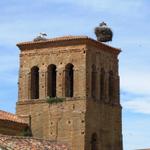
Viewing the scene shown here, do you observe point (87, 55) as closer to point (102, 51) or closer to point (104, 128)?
point (102, 51)

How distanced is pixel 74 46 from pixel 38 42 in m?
2.52

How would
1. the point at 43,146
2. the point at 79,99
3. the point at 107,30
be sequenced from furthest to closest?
the point at 107,30 → the point at 79,99 → the point at 43,146

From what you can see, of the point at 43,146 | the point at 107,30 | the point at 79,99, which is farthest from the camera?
the point at 107,30

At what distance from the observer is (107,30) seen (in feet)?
164

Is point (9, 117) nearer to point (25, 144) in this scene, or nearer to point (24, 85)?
point (24, 85)

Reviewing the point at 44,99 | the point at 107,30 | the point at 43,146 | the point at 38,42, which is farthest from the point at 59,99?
the point at 43,146

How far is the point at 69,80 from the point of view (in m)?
46.0

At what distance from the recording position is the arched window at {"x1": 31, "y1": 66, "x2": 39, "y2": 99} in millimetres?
47069

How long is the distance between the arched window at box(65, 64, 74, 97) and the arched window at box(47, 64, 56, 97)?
1.10 m

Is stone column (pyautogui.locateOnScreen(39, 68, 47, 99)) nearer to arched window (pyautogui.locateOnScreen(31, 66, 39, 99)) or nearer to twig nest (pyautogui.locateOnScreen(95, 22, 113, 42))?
arched window (pyautogui.locateOnScreen(31, 66, 39, 99))

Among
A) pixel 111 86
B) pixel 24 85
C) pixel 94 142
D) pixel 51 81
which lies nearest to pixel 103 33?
pixel 111 86

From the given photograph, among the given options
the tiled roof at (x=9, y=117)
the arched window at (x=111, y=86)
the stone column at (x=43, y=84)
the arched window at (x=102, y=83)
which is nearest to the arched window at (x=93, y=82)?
the arched window at (x=102, y=83)

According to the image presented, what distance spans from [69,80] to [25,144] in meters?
21.3

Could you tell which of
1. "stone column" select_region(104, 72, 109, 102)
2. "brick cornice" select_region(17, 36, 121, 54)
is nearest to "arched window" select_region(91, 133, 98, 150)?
"stone column" select_region(104, 72, 109, 102)
